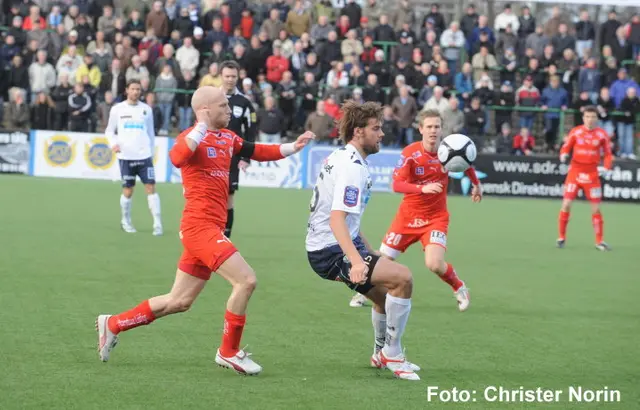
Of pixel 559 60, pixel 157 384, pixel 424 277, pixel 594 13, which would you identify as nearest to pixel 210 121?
pixel 157 384

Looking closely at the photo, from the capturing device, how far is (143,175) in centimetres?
1714

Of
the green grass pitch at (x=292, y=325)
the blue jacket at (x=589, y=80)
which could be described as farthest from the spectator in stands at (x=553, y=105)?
the green grass pitch at (x=292, y=325)

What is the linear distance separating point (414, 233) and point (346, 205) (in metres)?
3.84

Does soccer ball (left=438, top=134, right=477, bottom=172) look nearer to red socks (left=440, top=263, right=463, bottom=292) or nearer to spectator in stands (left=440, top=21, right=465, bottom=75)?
red socks (left=440, top=263, right=463, bottom=292)

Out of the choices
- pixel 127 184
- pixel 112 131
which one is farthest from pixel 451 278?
pixel 112 131

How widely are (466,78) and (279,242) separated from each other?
14342mm

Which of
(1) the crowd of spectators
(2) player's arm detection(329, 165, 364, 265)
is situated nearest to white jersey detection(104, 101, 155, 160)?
(1) the crowd of spectators

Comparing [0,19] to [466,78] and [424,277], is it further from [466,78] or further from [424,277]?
[424,277]

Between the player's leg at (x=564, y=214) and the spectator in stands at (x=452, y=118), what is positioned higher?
the spectator in stands at (x=452, y=118)

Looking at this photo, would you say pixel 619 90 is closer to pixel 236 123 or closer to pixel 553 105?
pixel 553 105

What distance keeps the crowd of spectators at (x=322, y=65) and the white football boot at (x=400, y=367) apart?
62.5ft

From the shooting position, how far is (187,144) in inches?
302

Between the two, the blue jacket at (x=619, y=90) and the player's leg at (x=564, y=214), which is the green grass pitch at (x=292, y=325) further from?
the blue jacket at (x=619, y=90)

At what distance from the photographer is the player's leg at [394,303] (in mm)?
7859
